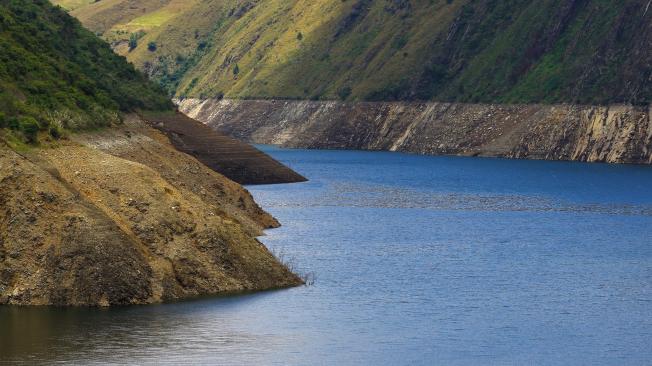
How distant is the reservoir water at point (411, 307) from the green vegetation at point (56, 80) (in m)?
15.0

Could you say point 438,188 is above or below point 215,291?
above

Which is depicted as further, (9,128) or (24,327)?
(9,128)

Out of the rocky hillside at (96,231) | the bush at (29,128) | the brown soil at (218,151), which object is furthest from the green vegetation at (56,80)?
the brown soil at (218,151)

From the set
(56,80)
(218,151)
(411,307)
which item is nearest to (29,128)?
(411,307)

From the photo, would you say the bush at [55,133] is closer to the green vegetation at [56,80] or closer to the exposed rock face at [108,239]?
the green vegetation at [56,80]

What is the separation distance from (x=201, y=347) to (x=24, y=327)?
748 centimetres

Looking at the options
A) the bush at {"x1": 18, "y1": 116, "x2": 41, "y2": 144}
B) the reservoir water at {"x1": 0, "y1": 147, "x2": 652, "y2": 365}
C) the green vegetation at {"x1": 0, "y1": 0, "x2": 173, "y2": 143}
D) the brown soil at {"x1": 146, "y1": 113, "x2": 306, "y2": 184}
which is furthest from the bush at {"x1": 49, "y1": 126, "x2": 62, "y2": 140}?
the brown soil at {"x1": 146, "y1": 113, "x2": 306, "y2": 184}

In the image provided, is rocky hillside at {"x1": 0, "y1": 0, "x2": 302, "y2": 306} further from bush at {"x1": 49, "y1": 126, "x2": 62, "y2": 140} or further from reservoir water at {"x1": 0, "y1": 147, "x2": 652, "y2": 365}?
reservoir water at {"x1": 0, "y1": 147, "x2": 652, "y2": 365}

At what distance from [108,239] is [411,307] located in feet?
47.1

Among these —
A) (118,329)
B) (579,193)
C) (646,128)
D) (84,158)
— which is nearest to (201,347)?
Result: (118,329)

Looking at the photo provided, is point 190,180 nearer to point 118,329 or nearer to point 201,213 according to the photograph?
point 201,213

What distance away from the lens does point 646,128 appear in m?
192

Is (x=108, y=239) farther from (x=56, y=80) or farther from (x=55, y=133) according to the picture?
(x=56, y=80)

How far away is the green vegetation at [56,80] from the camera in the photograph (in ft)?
249
